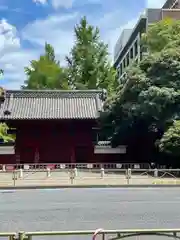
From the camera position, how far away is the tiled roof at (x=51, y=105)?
124 ft

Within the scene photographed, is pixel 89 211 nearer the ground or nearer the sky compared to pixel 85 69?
nearer the ground

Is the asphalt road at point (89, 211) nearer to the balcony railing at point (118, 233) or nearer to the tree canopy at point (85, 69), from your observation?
the balcony railing at point (118, 233)

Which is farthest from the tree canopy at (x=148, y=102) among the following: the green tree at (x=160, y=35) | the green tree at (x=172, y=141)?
the green tree at (x=160, y=35)

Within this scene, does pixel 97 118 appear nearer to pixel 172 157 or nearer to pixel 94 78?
pixel 172 157

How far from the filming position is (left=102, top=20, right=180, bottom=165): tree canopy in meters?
31.5

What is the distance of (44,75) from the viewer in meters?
58.0

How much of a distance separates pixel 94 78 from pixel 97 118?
55.2 ft

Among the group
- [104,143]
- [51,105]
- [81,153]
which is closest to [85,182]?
[81,153]

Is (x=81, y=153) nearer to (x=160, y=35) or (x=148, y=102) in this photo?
(x=148, y=102)

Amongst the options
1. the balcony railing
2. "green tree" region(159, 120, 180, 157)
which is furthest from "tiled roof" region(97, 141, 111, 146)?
the balcony railing

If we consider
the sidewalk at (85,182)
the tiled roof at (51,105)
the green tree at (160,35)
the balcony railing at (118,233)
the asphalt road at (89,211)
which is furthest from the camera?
Answer: the green tree at (160,35)

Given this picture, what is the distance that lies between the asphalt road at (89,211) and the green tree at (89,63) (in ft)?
113

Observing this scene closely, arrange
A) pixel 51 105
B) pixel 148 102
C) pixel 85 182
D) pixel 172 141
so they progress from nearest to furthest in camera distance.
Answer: pixel 85 182 < pixel 172 141 < pixel 148 102 < pixel 51 105

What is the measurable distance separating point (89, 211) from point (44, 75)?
45134 millimetres
